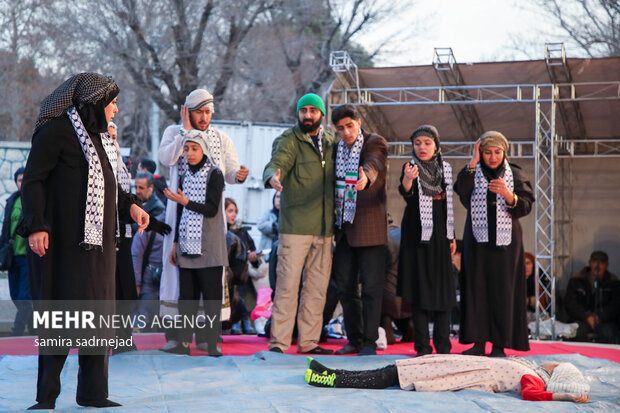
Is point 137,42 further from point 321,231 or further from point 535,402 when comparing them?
point 535,402

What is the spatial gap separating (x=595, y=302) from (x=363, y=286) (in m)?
4.58

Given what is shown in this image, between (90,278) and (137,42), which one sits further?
(137,42)

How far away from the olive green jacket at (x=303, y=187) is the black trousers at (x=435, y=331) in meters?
0.93

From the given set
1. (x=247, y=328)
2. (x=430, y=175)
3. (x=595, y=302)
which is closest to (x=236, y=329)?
(x=247, y=328)

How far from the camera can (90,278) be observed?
3393mm

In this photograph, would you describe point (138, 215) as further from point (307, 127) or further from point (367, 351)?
point (367, 351)

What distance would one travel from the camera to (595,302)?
9102mm

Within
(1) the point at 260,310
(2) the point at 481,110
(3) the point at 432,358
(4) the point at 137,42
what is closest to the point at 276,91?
(4) the point at 137,42

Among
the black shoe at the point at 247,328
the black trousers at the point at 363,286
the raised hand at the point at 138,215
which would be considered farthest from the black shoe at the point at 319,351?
the raised hand at the point at 138,215

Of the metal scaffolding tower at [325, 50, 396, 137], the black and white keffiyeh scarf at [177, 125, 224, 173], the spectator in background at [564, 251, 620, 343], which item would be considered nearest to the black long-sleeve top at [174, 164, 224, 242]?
the black and white keffiyeh scarf at [177, 125, 224, 173]

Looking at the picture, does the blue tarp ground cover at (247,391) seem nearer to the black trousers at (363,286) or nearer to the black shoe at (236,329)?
the black trousers at (363,286)

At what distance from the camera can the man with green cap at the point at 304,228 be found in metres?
5.72

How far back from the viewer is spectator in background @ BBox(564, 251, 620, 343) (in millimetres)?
8523

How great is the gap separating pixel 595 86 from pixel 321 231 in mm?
4813
